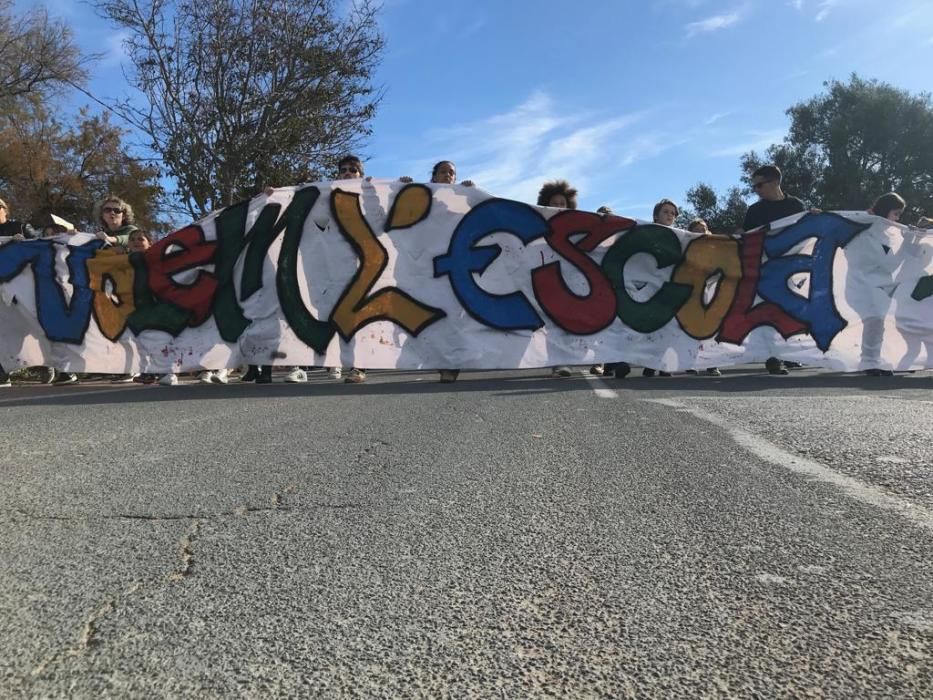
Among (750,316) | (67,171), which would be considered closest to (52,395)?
(750,316)

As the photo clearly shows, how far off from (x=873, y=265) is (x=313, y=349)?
6668 mm

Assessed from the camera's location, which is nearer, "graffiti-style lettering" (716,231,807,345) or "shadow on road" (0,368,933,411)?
"shadow on road" (0,368,933,411)

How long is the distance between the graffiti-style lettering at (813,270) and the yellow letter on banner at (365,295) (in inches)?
156

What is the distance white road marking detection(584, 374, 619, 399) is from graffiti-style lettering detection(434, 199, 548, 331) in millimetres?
957

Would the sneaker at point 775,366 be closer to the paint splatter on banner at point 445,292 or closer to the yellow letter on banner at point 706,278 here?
the paint splatter on banner at point 445,292

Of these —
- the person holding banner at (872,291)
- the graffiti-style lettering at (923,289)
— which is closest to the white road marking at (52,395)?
the person holding banner at (872,291)

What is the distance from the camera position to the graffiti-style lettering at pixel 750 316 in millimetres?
8219

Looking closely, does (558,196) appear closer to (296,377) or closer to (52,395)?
(296,377)

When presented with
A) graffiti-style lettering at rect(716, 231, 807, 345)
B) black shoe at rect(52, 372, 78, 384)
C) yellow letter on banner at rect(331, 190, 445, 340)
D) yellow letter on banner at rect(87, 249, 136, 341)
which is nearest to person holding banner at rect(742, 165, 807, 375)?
graffiti-style lettering at rect(716, 231, 807, 345)

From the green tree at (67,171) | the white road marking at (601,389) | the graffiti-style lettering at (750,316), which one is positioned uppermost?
the green tree at (67,171)

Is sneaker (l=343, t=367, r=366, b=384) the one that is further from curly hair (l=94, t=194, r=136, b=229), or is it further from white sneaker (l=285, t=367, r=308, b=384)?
curly hair (l=94, t=194, r=136, b=229)

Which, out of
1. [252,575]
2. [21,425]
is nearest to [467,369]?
[21,425]

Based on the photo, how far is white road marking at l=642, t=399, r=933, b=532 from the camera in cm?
270

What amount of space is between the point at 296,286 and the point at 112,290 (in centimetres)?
205
